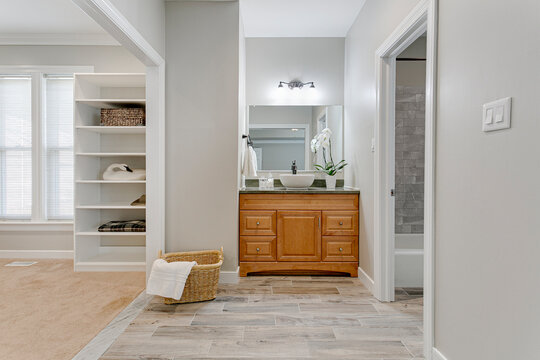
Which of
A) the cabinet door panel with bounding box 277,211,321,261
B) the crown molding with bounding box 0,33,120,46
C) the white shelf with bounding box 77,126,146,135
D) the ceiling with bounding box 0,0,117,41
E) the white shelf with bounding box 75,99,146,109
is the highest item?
the ceiling with bounding box 0,0,117,41

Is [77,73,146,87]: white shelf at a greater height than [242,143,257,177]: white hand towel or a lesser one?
greater

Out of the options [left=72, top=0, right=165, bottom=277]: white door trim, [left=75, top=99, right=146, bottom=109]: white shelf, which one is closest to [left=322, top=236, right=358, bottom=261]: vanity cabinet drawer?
[left=72, top=0, right=165, bottom=277]: white door trim

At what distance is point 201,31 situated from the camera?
3219 millimetres

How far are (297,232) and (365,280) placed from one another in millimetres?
762

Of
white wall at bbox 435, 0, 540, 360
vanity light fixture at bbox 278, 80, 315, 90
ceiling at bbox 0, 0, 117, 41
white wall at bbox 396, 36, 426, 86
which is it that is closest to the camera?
white wall at bbox 435, 0, 540, 360

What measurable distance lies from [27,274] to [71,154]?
141cm

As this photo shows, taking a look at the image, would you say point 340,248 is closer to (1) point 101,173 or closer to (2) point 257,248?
(2) point 257,248

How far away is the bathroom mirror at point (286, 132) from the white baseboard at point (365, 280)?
1376 mm

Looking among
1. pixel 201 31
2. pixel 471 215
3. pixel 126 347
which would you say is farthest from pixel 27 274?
pixel 471 215

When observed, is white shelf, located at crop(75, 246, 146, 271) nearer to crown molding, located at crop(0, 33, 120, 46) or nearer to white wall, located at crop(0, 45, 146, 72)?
white wall, located at crop(0, 45, 146, 72)

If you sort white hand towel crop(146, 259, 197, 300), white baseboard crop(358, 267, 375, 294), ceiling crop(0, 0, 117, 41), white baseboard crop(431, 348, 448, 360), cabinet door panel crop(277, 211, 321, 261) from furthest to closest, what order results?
cabinet door panel crop(277, 211, 321, 261) → ceiling crop(0, 0, 117, 41) → white baseboard crop(358, 267, 375, 294) → white hand towel crop(146, 259, 197, 300) → white baseboard crop(431, 348, 448, 360)

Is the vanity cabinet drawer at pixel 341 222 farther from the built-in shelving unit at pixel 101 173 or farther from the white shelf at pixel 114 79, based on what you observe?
the white shelf at pixel 114 79

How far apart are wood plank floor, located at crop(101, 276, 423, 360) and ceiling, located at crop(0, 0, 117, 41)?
2897mm

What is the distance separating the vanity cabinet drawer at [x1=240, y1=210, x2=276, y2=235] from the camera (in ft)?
11.1
